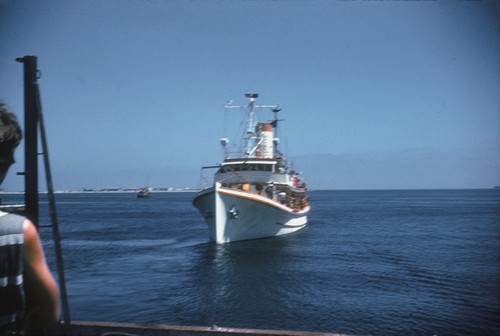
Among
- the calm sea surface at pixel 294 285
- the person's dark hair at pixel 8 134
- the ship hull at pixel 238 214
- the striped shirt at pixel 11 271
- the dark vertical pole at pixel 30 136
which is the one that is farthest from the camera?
the ship hull at pixel 238 214

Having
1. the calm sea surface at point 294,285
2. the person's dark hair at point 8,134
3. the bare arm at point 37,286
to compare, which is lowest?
the calm sea surface at point 294,285

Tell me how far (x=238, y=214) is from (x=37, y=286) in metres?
24.9

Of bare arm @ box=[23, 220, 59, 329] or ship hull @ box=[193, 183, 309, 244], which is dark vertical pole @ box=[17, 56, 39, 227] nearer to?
bare arm @ box=[23, 220, 59, 329]

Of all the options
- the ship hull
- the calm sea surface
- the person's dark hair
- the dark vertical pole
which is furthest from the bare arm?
the ship hull

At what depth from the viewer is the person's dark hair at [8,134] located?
212cm

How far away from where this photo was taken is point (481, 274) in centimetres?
2042

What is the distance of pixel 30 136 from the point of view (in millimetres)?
4262

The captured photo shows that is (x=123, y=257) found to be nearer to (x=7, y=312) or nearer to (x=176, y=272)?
(x=176, y=272)

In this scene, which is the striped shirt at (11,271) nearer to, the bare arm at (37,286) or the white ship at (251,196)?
the bare arm at (37,286)

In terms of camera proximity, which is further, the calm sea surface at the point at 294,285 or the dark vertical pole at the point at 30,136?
the calm sea surface at the point at 294,285

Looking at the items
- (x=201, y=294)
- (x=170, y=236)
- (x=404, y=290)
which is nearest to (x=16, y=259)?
(x=201, y=294)

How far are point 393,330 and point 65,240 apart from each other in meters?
32.2

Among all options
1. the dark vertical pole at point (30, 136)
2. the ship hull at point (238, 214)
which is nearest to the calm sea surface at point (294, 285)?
the ship hull at point (238, 214)

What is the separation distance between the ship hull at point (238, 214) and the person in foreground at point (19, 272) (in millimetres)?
23033
